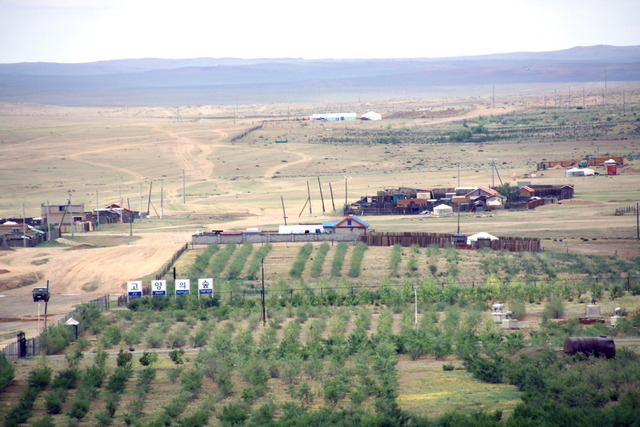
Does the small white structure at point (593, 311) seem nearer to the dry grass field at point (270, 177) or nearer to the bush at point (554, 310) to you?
the bush at point (554, 310)

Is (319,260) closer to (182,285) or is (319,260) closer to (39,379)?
(182,285)

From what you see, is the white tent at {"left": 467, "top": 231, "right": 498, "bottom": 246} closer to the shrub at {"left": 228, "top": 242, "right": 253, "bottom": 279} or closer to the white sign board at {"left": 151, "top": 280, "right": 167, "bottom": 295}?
the shrub at {"left": 228, "top": 242, "right": 253, "bottom": 279}

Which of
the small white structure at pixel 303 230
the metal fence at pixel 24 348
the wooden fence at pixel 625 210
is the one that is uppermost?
the metal fence at pixel 24 348

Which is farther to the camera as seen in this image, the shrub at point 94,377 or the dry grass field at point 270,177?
the dry grass field at point 270,177

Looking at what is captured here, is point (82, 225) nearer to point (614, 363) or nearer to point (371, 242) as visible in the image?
point (371, 242)

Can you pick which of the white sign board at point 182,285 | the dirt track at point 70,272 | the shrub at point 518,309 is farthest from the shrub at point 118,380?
the shrub at point 518,309

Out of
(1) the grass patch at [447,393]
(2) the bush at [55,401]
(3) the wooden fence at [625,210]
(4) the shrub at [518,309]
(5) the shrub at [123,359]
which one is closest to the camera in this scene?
(1) the grass patch at [447,393]

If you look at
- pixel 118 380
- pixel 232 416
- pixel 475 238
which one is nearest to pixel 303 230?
pixel 475 238

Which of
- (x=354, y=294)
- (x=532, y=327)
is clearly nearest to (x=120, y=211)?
(x=354, y=294)
